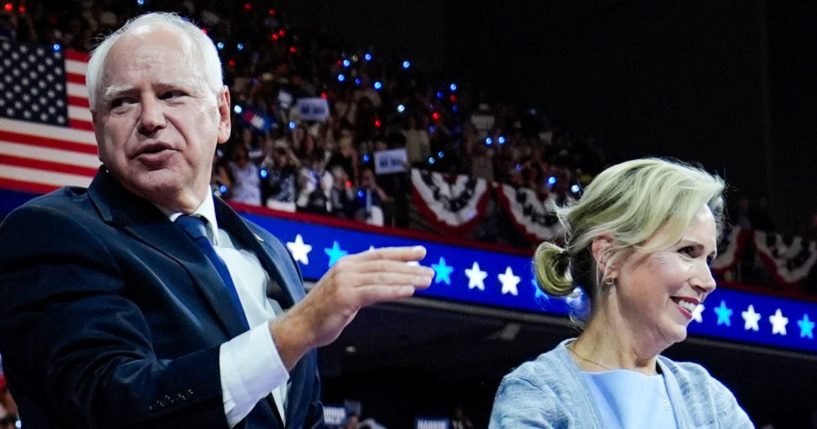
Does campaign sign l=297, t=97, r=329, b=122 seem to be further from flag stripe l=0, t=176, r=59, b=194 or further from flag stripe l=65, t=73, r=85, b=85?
flag stripe l=0, t=176, r=59, b=194

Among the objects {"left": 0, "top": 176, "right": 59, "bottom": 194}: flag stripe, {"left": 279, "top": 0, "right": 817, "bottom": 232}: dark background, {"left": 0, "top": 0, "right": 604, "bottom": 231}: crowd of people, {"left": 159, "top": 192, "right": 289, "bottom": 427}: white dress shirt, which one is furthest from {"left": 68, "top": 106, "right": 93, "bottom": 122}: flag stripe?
{"left": 279, "top": 0, "right": 817, "bottom": 232}: dark background

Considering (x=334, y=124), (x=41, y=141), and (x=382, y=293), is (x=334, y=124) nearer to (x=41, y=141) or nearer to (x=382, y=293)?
(x=41, y=141)

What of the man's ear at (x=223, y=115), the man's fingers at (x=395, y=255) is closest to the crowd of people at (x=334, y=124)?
the man's ear at (x=223, y=115)

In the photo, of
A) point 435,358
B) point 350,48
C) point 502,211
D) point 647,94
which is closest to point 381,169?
point 502,211

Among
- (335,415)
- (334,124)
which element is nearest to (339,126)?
(334,124)

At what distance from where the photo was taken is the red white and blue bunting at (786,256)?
41.7 ft

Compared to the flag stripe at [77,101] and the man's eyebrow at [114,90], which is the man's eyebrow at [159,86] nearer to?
the man's eyebrow at [114,90]

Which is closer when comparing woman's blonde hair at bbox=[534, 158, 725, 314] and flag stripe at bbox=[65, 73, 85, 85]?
woman's blonde hair at bbox=[534, 158, 725, 314]

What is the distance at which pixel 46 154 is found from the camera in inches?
310

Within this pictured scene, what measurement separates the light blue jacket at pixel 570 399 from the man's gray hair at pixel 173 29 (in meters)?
0.77

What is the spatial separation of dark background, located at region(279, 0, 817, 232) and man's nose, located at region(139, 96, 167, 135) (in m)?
14.7

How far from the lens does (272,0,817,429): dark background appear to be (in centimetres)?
1334

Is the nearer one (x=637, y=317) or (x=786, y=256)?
(x=637, y=317)

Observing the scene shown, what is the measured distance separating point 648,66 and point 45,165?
1151 cm
